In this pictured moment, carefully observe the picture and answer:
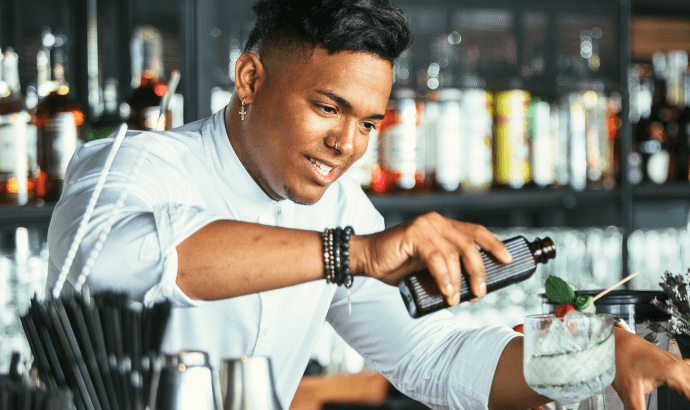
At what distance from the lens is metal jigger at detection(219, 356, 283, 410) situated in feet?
1.87

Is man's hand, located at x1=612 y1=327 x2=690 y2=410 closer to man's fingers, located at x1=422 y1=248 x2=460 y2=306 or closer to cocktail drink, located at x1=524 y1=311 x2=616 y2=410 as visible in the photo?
cocktail drink, located at x1=524 y1=311 x2=616 y2=410

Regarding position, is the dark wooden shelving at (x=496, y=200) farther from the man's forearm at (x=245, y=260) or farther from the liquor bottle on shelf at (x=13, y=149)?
the man's forearm at (x=245, y=260)

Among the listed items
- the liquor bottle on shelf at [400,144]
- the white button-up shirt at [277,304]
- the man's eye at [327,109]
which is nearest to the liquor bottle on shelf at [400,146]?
the liquor bottle on shelf at [400,144]

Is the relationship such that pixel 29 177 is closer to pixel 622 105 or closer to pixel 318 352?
pixel 318 352

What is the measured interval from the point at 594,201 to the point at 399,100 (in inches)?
29.1

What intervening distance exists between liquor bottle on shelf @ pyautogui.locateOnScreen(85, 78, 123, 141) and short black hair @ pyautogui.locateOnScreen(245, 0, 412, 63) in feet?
2.47

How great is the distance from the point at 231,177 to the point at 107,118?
64 centimetres

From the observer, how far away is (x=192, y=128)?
132 cm

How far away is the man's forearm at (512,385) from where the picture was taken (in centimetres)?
106

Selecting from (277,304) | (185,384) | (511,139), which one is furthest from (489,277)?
(511,139)

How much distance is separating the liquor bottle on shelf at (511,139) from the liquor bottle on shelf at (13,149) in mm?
1283

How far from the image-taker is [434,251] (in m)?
0.74

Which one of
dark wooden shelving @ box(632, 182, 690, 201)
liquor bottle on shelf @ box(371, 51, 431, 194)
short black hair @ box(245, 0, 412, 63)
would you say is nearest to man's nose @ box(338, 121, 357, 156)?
short black hair @ box(245, 0, 412, 63)

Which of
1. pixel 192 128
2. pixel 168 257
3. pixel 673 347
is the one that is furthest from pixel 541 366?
pixel 192 128
